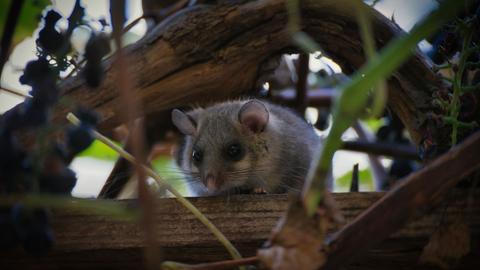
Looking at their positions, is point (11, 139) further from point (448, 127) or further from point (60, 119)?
point (448, 127)

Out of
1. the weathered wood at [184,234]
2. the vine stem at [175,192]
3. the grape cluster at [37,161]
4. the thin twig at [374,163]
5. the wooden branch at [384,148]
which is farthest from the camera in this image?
the thin twig at [374,163]

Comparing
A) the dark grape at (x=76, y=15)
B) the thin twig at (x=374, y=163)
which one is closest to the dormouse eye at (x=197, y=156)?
the thin twig at (x=374, y=163)

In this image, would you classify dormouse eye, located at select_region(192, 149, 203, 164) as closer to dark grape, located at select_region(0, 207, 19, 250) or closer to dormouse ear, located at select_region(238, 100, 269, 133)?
dormouse ear, located at select_region(238, 100, 269, 133)

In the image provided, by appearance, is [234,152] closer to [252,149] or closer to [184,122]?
[252,149]

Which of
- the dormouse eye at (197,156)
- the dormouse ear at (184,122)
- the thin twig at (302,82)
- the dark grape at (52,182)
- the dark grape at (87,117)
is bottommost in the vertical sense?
the dark grape at (52,182)

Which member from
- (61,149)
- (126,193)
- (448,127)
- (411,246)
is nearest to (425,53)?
(448,127)

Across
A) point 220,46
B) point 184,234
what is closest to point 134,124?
point 184,234

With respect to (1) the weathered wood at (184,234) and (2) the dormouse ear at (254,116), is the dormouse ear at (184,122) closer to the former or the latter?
(2) the dormouse ear at (254,116)
